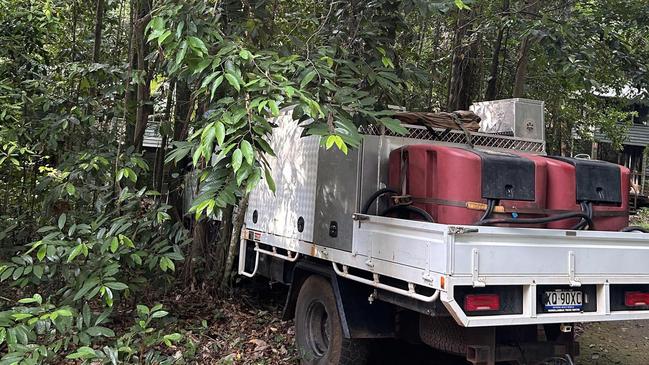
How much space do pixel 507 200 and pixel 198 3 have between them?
8.74 ft

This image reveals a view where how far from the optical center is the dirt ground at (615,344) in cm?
582

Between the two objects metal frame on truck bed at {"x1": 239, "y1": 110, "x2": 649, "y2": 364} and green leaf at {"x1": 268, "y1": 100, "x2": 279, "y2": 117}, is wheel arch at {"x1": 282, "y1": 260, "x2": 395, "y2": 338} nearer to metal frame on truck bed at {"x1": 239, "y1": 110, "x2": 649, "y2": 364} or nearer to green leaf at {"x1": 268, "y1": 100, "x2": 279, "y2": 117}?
metal frame on truck bed at {"x1": 239, "y1": 110, "x2": 649, "y2": 364}

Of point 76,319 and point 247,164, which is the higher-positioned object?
point 247,164

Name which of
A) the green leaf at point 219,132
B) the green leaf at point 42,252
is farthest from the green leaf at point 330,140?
the green leaf at point 42,252

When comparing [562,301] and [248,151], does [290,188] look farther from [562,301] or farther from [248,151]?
[562,301]

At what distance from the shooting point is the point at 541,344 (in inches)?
161

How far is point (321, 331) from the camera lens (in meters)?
4.96

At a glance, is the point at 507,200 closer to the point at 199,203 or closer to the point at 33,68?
the point at 199,203

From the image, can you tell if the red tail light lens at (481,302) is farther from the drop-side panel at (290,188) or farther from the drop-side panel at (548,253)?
the drop-side panel at (290,188)

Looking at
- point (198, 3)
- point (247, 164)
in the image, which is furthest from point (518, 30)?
point (247, 164)

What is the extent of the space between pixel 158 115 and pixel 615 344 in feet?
20.3

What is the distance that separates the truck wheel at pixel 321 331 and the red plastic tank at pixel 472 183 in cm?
125

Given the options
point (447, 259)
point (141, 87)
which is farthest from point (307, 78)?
point (141, 87)

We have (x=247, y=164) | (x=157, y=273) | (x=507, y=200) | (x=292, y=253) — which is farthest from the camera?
(x=157, y=273)
